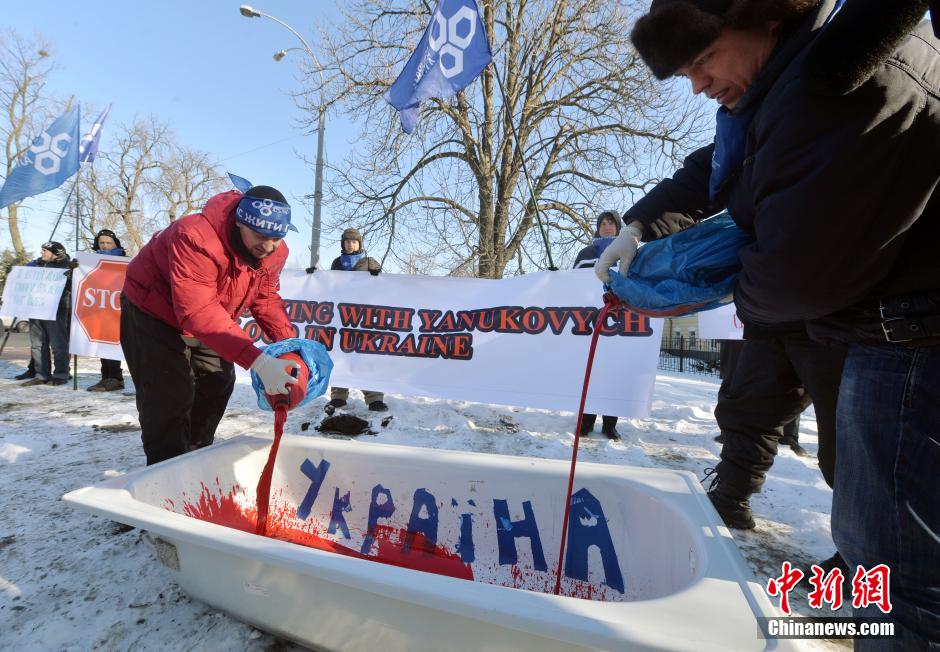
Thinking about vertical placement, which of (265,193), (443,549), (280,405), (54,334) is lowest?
(443,549)

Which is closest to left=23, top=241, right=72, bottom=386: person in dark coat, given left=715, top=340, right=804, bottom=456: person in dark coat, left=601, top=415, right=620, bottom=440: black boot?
left=601, top=415, right=620, bottom=440: black boot

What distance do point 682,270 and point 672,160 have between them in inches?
308

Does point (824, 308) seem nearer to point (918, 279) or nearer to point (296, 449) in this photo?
point (918, 279)

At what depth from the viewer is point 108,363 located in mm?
5371

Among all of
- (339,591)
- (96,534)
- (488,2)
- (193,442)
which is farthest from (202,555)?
(488,2)

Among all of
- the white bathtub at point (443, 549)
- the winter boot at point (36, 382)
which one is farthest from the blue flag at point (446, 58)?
the winter boot at point (36, 382)

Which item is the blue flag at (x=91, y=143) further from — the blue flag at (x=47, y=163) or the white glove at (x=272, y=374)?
the white glove at (x=272, y=374)

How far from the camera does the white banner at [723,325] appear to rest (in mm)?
4297

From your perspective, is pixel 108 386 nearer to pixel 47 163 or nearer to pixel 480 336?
pixel 47 163

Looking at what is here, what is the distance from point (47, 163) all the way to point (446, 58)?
18.9 feet

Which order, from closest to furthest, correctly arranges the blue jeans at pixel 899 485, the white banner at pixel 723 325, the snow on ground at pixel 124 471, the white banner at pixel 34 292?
the blue jeans at pixel 899 485 → the snow on ground at pixel 124 471 → the white banner at pixel 723 325 → the white banner at pixel 34 292

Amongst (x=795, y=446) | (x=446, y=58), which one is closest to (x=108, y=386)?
(x=446, y=58)

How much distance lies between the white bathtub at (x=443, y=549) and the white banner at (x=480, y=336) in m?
1.69

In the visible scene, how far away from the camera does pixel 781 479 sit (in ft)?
9.51
